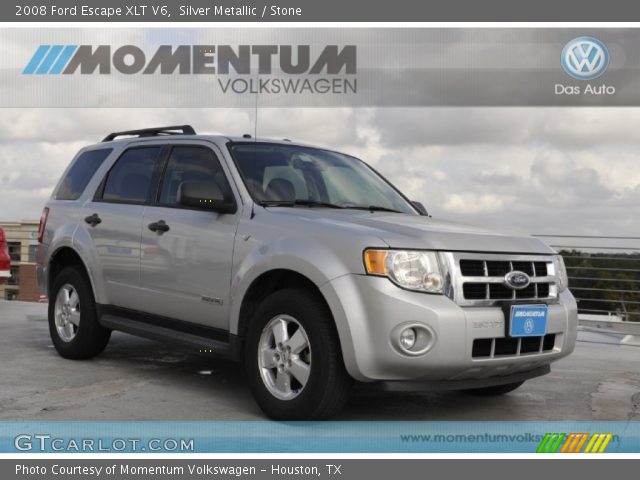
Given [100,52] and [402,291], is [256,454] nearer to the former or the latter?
[402,291]

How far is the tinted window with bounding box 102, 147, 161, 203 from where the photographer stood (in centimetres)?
638

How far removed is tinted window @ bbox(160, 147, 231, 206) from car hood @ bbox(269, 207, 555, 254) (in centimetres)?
79

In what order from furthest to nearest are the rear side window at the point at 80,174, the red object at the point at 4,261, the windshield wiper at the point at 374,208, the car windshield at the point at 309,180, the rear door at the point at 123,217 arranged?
the red object at the point at 4,261 < the rear side window at the point at 80,174 < the rear door at the point at 123,217 < the windshield wiper at the point at 374,208 < the car windshield at the point at 309,180

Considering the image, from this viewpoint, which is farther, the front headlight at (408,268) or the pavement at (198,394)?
the pavement at (198,394)

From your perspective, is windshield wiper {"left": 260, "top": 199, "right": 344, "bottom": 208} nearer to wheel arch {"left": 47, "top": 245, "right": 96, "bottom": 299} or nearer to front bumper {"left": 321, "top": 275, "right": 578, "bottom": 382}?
front bumper {"left": 321, "top": 275, "right": 578, "bottom": 382}

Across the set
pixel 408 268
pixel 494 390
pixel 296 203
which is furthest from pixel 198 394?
pixel 494 390

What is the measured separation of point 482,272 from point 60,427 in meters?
2.75

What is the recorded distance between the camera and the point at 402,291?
4.44 meters

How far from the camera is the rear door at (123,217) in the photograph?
20.5 feet

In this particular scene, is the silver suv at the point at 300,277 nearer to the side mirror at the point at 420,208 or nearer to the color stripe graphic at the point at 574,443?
the side mirror at the point at 420,208

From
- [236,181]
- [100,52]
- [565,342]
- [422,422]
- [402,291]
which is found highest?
[100,52]

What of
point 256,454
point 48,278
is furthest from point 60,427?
point 48,278

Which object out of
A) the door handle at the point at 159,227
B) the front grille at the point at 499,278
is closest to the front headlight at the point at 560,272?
the front grille at the point at 499,278

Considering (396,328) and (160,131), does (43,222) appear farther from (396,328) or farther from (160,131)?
(396,328)
